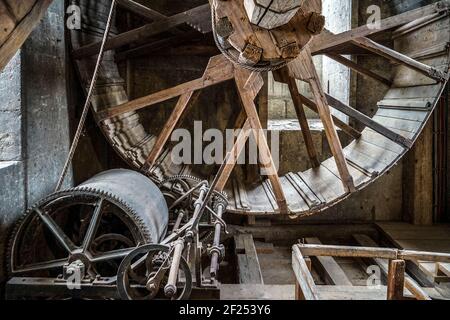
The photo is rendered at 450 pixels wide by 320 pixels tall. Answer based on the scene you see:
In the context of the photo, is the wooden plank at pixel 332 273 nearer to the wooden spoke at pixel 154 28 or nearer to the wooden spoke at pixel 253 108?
the wooden spoke at pixel 253 108

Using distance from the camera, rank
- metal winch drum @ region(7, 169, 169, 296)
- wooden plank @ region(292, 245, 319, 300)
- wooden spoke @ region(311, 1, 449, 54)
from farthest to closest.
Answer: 1. wooden spoke @ region(311, 1, 449, 54)
2. metal winch drum @ region(7, 169, 169, 296)
3. wooden plank @ region(292, 245, 319, 300)

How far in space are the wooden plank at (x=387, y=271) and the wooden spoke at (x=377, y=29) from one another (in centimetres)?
251

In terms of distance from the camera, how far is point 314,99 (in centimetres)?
433

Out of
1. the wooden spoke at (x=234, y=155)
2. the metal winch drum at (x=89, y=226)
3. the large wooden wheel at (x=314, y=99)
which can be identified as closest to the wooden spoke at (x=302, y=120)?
the large wooden wheel at (x=314, y=99)

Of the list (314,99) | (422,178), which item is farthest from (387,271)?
(314,99)

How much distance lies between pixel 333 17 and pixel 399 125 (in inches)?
109

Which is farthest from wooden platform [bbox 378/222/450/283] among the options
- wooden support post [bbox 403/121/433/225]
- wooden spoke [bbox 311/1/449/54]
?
wooden spoke [bbox 311/1/449/54]

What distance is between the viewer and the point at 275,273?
4.87 metres

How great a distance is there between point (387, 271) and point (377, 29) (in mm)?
2692

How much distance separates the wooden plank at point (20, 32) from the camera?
246 centimetres

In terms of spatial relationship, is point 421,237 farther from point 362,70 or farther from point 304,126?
point 362,70

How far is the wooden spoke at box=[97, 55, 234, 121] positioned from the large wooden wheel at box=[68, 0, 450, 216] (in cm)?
1

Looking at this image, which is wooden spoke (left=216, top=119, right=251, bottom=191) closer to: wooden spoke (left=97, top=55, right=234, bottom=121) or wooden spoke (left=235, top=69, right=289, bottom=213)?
wooden spoke (left=235, top=69, right=289, bottom=213)

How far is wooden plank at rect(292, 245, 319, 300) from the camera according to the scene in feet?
7.27
